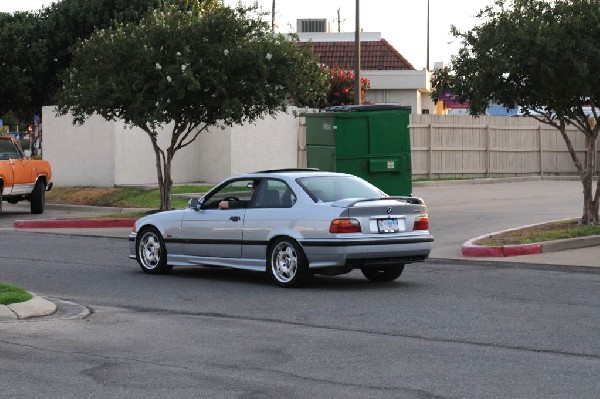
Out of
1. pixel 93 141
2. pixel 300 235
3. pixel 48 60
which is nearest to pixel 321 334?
pixel 300 235

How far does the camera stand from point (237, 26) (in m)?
25.3

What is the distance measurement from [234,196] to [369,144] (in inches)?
410

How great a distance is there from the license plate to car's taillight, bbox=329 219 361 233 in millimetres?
343

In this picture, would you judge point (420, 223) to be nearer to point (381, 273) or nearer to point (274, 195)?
point (381, 273)

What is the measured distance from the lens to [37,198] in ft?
98.6

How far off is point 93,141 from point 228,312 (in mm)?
23220

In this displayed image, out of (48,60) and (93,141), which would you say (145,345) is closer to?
(93,141)

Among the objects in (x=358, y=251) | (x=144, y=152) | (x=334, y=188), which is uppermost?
(x=144, y=152)

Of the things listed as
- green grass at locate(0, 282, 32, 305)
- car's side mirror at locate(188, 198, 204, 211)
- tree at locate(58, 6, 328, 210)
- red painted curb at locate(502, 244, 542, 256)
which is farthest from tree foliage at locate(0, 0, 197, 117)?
green grass at locate(0, 282, 32, 305)

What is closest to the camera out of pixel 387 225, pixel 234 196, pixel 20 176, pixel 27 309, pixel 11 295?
pixel 27 309

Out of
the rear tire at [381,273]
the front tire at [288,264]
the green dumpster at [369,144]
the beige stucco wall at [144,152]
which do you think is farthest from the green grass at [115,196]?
the front tire at [288,264]

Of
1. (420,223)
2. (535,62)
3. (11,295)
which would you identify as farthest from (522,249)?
(11,295)

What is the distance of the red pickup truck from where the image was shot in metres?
28.6

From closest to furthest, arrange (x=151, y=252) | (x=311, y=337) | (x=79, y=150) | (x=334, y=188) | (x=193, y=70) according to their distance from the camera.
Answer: (x=311, y=337), (x=334, y=188), (x=151, y=252), (x=193, y=70), (x=79, y=150)
